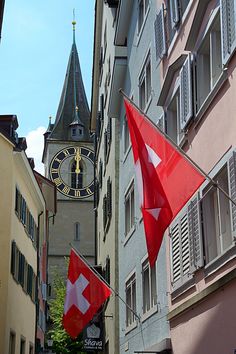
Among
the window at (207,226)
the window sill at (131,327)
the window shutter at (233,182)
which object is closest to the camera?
the window shutter at (233,182)

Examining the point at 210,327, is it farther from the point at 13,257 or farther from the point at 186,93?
the point at 13,257

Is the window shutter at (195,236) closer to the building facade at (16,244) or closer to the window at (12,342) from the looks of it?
the building facade at (16,244)

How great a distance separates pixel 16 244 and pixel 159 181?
19.0 m

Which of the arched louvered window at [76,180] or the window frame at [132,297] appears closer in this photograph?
the window frame at [132,297]

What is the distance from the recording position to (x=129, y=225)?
20.7m

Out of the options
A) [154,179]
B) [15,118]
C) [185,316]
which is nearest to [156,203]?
[154,179]

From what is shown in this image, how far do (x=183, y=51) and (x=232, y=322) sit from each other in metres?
5.56

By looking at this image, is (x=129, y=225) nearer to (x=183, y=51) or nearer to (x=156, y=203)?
(x=183, y=51)

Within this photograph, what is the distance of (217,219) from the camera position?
10.9 meters

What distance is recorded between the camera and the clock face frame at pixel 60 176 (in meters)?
83.8

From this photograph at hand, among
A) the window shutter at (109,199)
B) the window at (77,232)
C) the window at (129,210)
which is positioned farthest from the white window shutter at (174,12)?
the window at (77,232)

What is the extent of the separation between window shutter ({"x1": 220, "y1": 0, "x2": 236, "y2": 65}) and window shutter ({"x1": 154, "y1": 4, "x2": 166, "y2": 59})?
4858 millimetres

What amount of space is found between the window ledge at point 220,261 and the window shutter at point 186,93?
2.64 metres

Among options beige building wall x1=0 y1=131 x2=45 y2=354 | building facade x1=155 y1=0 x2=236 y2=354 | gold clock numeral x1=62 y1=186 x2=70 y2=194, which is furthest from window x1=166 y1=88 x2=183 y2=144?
gold clock numeral x1=62 y1=186 x2=70 y2=194
